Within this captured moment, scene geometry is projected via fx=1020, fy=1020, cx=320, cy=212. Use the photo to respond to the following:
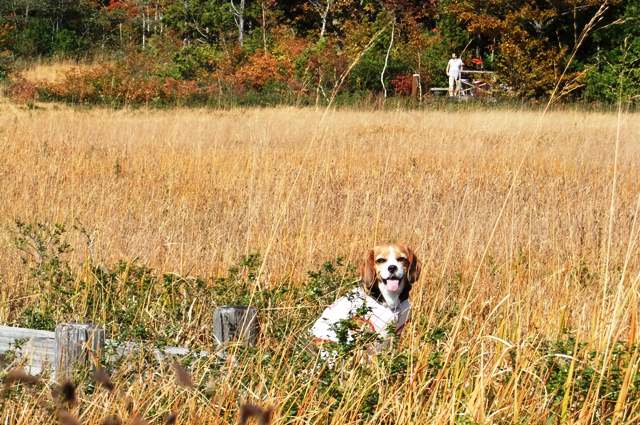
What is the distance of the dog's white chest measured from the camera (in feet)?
11.7

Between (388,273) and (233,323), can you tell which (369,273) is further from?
(233,323)

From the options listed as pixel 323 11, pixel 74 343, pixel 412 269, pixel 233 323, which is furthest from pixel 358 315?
pixel 323 11

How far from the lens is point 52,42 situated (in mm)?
32031

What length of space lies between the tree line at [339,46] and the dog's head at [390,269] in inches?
639

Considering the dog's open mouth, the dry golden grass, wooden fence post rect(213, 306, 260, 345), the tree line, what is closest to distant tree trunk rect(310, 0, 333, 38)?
the tree line

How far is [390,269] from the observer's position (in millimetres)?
4051

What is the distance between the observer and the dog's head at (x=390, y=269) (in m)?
4.05

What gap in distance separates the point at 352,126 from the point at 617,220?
23.4 ft

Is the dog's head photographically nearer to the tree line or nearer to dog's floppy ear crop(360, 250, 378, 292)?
dog's floppy ear crop(360, 250, 378, 292)

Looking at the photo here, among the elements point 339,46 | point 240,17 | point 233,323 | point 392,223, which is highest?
point 240,17

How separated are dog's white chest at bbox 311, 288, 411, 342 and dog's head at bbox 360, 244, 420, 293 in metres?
→ 0.07

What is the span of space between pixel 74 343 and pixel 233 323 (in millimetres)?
559

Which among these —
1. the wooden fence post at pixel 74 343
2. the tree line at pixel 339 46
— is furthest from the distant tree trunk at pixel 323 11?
the wooden fence post at pixel 74 343

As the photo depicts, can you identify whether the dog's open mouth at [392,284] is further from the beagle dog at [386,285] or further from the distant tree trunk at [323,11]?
the distant tree trunk at [323,11]
